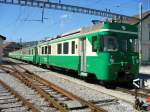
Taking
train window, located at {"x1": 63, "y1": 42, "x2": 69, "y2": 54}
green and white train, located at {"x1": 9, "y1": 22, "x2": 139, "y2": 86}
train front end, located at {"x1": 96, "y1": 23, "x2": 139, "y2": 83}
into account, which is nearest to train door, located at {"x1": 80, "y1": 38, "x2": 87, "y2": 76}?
green and white train, located at {"x1": 9, "y1": 22, "x2": 139, "y2": 86}

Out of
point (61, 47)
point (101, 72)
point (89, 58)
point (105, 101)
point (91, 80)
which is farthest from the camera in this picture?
point (61, 47)

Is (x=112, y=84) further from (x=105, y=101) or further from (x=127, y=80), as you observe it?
(x=105, y=101)

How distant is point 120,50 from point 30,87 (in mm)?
4543

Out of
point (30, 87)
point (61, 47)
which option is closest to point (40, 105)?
point (30, 87)

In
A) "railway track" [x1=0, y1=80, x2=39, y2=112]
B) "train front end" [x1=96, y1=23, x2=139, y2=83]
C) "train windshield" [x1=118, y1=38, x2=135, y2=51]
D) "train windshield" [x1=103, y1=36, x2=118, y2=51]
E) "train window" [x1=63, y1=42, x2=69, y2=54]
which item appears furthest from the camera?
"train window" [x1=63, y1=42, x2=69, y2=54]

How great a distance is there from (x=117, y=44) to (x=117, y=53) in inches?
18.2

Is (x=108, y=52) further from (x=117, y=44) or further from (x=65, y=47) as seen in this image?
(x=65, y=47)

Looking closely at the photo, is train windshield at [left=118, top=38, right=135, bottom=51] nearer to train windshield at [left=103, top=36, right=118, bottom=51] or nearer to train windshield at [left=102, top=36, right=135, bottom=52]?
train windshield at [left=102, top=36, right=135, bottom=52]

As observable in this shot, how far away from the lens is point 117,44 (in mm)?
14273

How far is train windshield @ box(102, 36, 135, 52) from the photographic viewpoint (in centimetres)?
1398

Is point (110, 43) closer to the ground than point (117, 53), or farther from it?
farther from it

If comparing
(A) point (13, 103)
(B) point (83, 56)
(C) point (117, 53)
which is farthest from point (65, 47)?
(A) point (13, 103)

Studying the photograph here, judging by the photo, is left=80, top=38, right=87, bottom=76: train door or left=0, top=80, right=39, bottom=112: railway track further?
left=80, top=38, right=87, bottom=76: train door

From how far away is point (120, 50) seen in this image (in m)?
14.3
